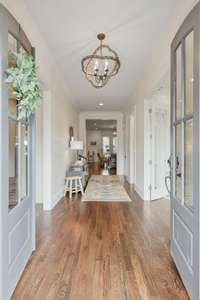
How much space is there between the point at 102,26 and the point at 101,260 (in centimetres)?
308

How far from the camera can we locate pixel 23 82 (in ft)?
5.79

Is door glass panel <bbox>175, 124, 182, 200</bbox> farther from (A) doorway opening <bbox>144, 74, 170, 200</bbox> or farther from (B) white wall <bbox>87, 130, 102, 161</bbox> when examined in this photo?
(B) white wall <bbox>87, 130, 102, 161</bbox>

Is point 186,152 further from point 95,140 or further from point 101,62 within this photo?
point 95,140

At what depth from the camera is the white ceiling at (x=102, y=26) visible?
2566 mm

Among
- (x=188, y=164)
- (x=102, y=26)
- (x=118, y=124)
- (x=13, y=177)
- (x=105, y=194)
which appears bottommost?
(x=105, y=194)

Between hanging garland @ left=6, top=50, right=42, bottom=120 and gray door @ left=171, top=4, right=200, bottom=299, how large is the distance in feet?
4.52

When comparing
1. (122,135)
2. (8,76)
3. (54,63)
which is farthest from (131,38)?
(122,135)

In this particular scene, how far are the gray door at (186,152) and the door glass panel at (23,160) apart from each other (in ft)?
5.36

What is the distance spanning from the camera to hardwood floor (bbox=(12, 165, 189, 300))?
187 centimetres

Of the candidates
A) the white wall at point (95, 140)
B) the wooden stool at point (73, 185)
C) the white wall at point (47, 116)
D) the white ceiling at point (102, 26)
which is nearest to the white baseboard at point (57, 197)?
the white wall at point (47, 116)

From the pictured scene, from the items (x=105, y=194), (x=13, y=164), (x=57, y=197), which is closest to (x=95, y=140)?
(x=105, y=194)

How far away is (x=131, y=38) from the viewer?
337 centimetres

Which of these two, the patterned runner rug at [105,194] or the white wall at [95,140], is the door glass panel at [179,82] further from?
the white wall at [95,140]

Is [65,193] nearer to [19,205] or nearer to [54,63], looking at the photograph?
[54,63]
